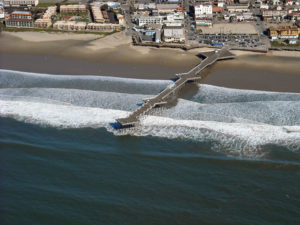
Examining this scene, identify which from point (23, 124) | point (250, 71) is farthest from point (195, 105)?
point (23, 124)

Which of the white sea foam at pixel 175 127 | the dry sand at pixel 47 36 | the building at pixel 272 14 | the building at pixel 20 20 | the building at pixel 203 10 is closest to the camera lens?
the white sea foam at pixel 175 127

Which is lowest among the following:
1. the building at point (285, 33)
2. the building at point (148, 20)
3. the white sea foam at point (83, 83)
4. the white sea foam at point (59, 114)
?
the white sea foam at point (59, 114)

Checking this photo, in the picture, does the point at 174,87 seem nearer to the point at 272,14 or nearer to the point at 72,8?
the point at 272,14

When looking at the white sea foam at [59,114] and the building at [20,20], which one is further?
the building at [20,20]

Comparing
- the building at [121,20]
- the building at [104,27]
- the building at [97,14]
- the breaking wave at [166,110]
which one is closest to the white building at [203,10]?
the building at [121,20]

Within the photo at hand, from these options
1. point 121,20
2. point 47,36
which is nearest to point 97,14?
point 121,20

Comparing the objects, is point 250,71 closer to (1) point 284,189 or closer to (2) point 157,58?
(2) point 157,58

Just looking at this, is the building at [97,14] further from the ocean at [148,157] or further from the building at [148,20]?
the ocean at [148,157]
